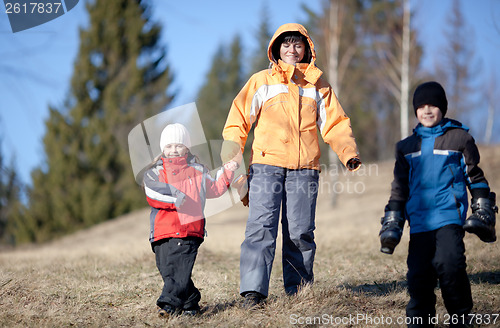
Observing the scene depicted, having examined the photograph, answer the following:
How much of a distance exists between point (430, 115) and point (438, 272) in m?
0.96

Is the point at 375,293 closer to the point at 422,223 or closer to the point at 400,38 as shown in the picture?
the point at 422,223

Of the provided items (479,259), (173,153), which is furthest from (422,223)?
(479,259)

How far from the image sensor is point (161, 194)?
3.37 metres

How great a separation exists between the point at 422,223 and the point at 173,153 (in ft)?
5.99

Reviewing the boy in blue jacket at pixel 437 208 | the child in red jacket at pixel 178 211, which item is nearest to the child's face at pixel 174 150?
the child in red jacket at pixel 178 211

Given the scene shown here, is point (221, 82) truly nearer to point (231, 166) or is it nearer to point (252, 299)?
point (231, 166)

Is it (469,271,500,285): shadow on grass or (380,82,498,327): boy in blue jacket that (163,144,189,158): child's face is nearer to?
(380,82,498,327): boy in blue jacket

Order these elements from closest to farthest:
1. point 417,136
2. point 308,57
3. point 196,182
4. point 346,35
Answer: point 417,136 → point 196,182 → point 308,57 → point 346,35

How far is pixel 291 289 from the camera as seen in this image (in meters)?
3.69

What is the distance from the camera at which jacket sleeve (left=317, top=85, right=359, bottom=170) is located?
3616 millimetres

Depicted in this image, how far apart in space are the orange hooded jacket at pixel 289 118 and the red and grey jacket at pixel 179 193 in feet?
1.23

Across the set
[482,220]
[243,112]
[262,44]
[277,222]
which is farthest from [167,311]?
[262,44]

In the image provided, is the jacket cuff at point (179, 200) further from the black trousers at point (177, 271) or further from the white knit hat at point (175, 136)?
the white knit hat at point (175, 136)

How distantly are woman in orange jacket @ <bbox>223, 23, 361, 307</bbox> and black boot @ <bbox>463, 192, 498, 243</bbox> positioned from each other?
99 centimetres
